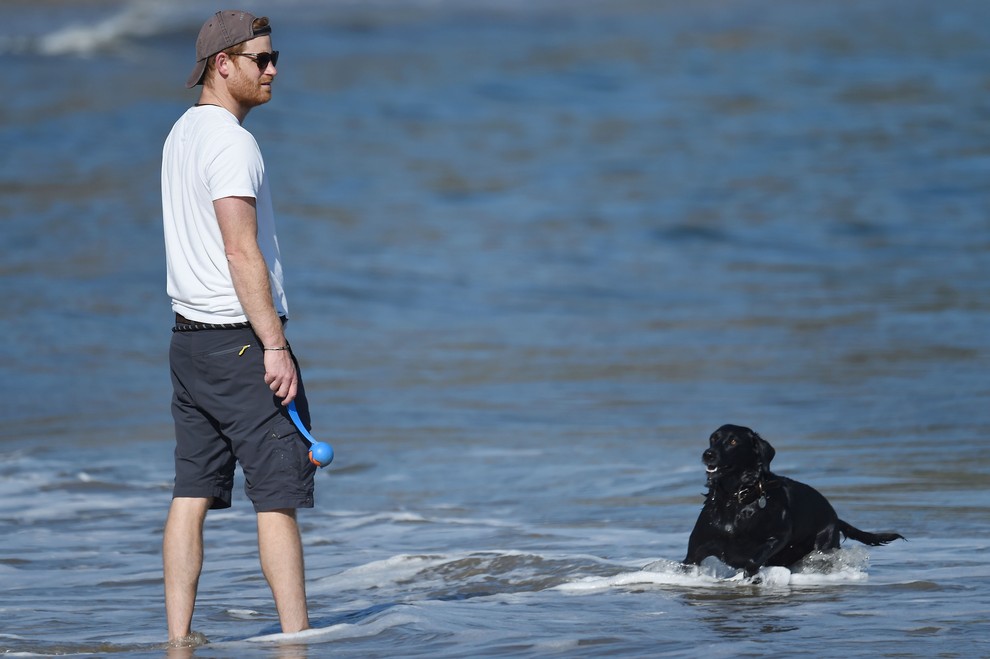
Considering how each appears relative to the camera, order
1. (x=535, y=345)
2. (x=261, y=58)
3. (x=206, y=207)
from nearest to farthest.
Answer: (x=206, y=207), (x=261, y=58), (x=535, y=345)

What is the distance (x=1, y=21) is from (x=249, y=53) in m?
39.7

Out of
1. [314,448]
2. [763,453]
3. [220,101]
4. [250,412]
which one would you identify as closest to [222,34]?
[220,101]

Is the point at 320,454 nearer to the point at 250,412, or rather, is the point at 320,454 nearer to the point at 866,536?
the point at 250,412

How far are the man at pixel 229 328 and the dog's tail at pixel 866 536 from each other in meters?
2.38

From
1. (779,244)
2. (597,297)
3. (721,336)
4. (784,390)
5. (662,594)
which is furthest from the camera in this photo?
(779,244)

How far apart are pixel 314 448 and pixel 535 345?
830 cm

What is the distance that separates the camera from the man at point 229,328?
14.9 ft

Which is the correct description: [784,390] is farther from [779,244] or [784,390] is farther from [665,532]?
[779,244]

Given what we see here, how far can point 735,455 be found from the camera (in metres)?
5.72

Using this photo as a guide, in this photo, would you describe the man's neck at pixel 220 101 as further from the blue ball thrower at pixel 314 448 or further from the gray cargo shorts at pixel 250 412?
the blue ball thrower at pixel 314 448

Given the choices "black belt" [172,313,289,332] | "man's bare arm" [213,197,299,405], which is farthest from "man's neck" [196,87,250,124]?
"black belt" [172,313,289,332]

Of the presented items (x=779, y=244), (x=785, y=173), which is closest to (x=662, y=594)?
(x=779, y=244)

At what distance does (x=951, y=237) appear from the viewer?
18703 mm

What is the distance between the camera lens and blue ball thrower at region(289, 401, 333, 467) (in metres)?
4.64
